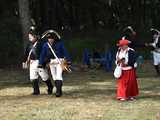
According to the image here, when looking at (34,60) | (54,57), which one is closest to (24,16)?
(34,60)

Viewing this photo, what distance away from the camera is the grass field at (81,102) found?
13.7 m

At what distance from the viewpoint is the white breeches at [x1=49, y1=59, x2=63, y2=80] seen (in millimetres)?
17078

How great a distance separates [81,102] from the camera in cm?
1600

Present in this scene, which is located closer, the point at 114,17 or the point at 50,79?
the point at 50,79

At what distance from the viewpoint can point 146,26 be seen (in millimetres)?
49875

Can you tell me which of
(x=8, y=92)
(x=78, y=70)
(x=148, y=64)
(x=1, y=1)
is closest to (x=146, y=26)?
(x=1, y=1)

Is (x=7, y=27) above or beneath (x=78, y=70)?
above

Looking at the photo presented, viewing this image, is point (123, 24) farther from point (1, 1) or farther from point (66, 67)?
point (66, 67)

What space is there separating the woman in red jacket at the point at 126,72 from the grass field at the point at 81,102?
0.29 metres

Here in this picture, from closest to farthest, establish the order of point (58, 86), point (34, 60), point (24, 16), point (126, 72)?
point (126, 72) < point (58, 86) < point (34, 60) < point (24, 16)

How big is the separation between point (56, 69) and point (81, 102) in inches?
63.5

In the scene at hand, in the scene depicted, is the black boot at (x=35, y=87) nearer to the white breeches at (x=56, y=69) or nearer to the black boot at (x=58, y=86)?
the white breeches at (x=56, y=69)

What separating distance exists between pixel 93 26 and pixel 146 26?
4.65 meters

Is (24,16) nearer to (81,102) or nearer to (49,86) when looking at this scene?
(49,86)
